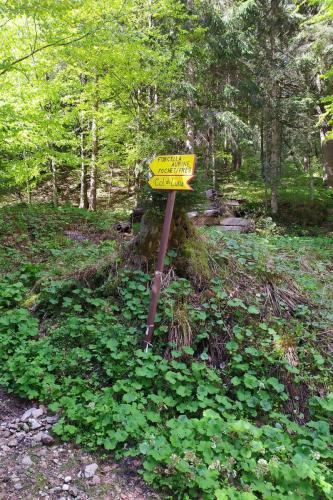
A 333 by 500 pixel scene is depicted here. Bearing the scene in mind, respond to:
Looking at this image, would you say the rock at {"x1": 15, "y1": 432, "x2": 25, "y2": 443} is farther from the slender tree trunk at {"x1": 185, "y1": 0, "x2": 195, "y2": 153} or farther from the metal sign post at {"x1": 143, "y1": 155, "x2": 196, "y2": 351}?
the slender tree trunk at {"x1": 185, "y1": 0, "x2": 195, "y2": 153}

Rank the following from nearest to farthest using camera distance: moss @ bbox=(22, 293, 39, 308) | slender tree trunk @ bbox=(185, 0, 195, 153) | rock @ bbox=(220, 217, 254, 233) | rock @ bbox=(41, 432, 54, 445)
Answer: rock @ bbox=(41, 432, 54, 445) < moss @ bbox=(22, 293, 39, 308) < rock @ bbox=(220, 217, 254, 233) < slender tree trunk @ bbox=(185, 0, 195, 153)

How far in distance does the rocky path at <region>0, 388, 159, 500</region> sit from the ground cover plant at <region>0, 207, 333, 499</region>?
0.12 meters

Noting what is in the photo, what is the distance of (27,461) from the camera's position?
2.71 metres

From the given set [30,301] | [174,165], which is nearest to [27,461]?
[30,301]

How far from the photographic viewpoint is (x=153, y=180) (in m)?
3.86

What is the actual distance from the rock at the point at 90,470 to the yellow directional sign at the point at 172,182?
2555 millimetres

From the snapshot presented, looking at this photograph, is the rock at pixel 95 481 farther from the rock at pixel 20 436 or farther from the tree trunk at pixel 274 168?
the tree trunk at pixel 274 168

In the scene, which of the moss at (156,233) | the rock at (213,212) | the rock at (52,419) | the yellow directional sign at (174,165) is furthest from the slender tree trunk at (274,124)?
the rock at (52,419)

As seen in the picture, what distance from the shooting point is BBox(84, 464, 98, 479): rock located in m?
2.64

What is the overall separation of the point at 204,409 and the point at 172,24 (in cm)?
1233

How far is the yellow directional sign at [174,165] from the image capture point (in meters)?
3.60

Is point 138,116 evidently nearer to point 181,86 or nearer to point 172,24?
point 181,86

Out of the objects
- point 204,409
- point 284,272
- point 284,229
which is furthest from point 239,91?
point 204,409

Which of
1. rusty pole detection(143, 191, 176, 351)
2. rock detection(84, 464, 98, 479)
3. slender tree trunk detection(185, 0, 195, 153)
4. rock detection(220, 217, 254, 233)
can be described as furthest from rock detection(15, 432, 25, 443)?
slender tree trunk detection(185, 0, 195, 153)
